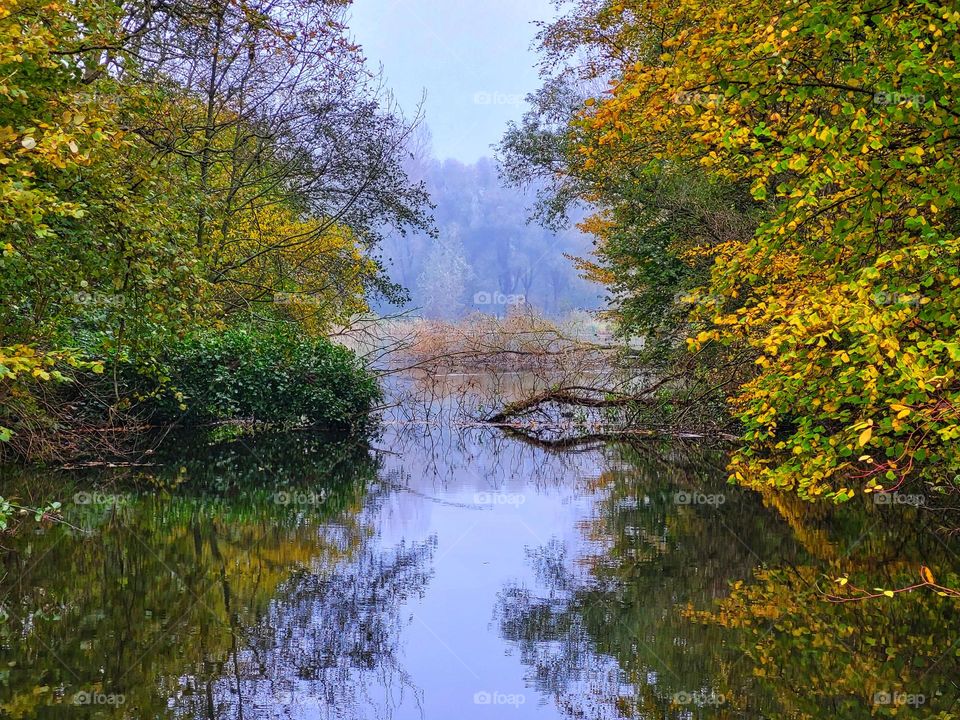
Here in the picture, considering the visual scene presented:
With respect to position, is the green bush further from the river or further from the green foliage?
the green foliage

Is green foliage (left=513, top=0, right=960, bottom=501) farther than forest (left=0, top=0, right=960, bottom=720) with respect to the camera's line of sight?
Yes

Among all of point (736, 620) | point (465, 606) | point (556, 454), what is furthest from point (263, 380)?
point (736, 620)

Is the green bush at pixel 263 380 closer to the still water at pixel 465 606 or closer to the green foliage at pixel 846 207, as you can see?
the still water at pixel 465 606

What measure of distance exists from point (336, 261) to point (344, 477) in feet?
29.0

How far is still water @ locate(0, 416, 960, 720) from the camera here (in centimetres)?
656

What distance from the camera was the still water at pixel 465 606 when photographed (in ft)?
21.5

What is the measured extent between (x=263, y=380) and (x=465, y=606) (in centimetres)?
1468

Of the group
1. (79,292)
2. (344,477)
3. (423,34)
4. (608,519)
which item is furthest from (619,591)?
(423,34)

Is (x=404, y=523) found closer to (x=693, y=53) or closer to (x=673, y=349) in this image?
(x=693, y=53)

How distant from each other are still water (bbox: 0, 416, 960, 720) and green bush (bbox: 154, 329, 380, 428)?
582cm

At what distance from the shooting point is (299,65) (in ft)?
72.6

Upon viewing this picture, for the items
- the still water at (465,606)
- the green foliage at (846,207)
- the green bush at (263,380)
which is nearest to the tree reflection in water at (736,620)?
the still water at (465,606)

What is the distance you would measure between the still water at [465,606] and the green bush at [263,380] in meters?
5.82

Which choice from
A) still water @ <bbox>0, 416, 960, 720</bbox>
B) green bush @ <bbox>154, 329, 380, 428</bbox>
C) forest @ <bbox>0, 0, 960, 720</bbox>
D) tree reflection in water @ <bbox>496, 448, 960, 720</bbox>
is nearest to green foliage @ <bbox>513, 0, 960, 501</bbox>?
forest @ <bbox>0, 0, 960, 720</bbox>
